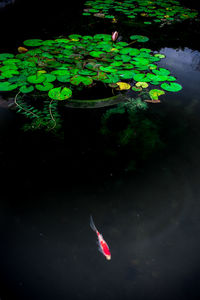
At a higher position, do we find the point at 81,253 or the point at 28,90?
the point at 28,90

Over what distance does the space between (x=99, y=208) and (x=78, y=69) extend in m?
1.18

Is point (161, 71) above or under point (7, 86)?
above

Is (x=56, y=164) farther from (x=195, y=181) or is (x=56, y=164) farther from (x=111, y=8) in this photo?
(x=111, y=8)

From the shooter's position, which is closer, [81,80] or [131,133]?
[131,133]

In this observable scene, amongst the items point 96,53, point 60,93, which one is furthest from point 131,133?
point 96,53

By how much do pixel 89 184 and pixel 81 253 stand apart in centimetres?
30

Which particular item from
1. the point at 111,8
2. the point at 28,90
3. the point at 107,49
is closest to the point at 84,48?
the point at 107,49

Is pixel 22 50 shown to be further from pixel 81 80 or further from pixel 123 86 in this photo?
pixel 123 86

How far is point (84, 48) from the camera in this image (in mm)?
1972

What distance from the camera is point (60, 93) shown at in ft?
4.58

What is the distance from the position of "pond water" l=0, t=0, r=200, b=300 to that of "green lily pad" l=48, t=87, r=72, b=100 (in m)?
0.11

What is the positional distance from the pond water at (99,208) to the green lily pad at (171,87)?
111 mm

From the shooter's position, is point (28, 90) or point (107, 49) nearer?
point (28, 90)

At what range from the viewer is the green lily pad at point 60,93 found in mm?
1371
